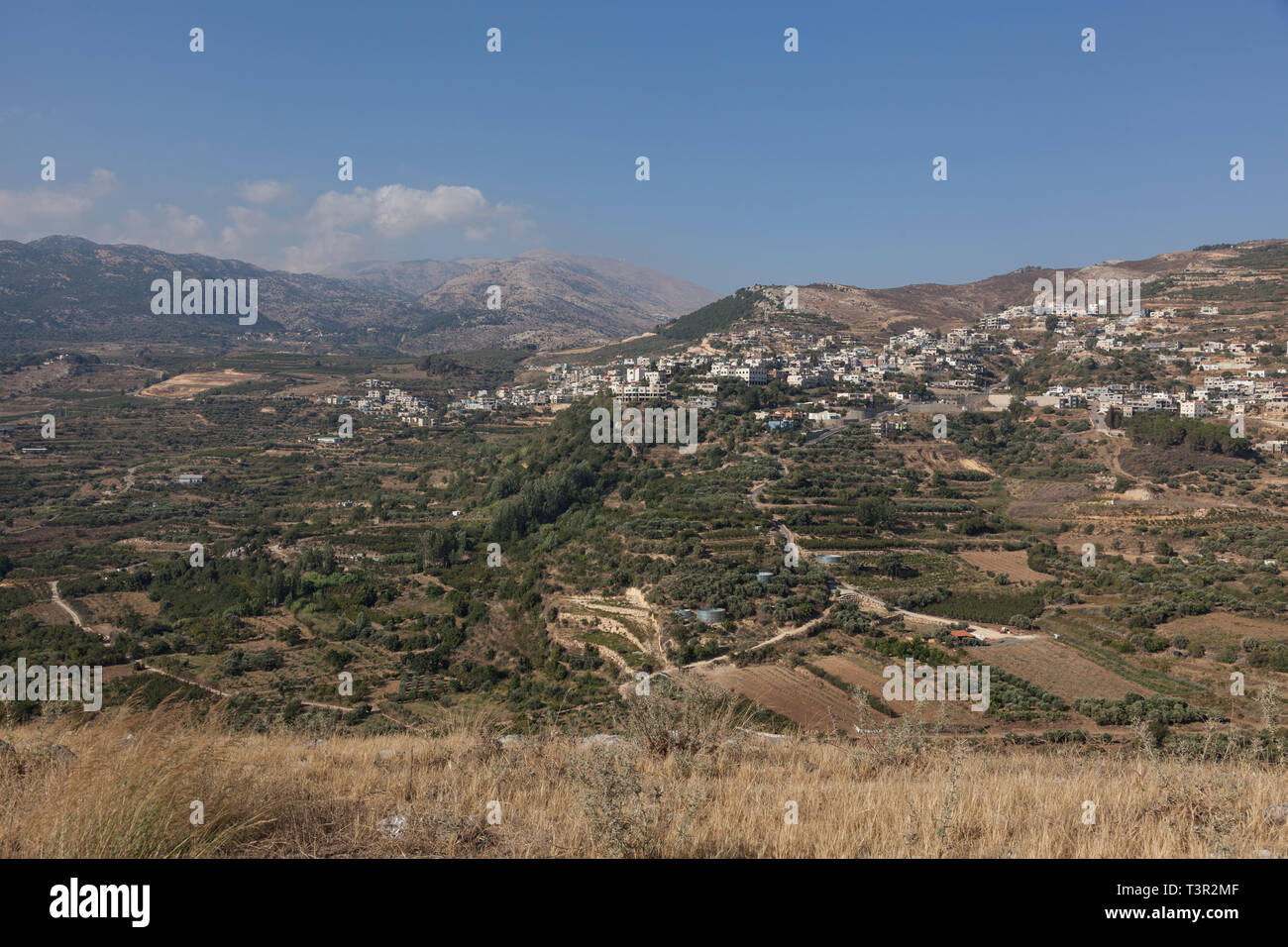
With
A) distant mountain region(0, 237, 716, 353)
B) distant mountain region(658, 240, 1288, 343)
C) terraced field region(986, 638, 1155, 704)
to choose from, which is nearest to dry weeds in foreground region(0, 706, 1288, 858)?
terraced field region(986, 638, 1155, 704)

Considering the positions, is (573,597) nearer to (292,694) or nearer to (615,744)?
(292,694)

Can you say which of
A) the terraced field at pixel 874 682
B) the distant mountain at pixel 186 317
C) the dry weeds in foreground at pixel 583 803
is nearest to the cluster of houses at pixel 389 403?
the terraced field at pixel 874 682

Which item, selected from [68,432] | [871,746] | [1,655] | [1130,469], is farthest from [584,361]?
[871,746]

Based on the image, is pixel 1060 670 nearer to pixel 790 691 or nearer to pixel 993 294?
pixel 790 691

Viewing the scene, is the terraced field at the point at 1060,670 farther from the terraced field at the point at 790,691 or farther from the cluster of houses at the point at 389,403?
the cluster of houses at the point at 389,403

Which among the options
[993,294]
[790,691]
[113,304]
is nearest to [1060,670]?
[790,691]

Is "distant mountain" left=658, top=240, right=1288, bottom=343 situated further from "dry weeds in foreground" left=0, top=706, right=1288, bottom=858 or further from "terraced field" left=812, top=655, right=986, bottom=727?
"dry weeds in foreground" left=0, top=706, right=1288, bottom=858

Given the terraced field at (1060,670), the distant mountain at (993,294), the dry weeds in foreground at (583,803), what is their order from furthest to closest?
1. the distant mountain at (993,294)
2. the terraced field at (1060,670)
3. the dry weeds in foreground at (583,803)
